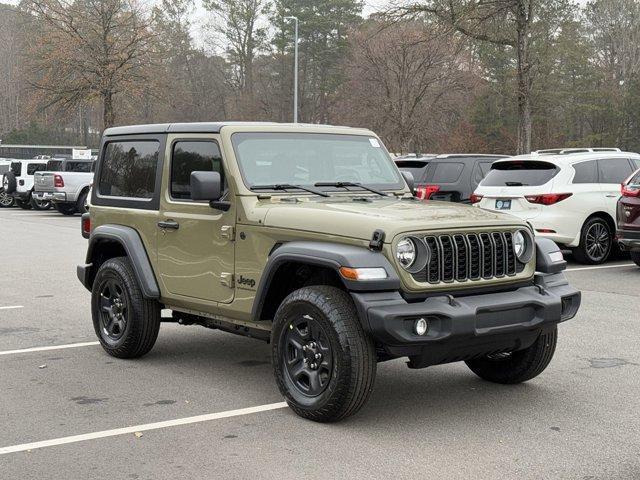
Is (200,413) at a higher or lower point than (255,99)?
lower

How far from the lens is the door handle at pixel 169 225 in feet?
21.3

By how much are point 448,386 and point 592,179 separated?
8.36 m

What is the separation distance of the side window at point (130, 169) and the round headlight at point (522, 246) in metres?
2.85

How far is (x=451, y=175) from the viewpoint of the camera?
16.1m

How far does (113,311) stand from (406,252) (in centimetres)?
298

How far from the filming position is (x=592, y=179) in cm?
1365

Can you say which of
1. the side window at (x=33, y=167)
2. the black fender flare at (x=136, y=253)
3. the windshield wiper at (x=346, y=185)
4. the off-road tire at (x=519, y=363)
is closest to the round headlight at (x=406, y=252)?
the off-road tire at (x=519, y=363)

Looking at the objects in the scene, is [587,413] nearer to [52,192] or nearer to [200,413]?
[200,413]

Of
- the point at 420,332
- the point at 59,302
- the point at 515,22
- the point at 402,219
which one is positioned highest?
the point at 515,22

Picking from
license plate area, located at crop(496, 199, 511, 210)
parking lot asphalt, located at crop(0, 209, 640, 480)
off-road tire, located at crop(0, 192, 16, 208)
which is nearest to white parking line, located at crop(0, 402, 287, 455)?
parking lot asphalt, located at crop(0, 209, 640, 480)

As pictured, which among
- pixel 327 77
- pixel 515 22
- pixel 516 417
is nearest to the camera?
pixel 516 417

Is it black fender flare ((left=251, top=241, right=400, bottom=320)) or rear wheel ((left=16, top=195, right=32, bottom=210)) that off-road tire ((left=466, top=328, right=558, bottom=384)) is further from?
rear wheel ((left=16, top=195, right=32, bottom=210))

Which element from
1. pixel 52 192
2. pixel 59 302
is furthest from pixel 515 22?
pixel 59 302

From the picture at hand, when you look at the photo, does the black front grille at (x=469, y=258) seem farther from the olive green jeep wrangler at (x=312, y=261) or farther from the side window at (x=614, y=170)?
the side window at (x=614, y=170)
